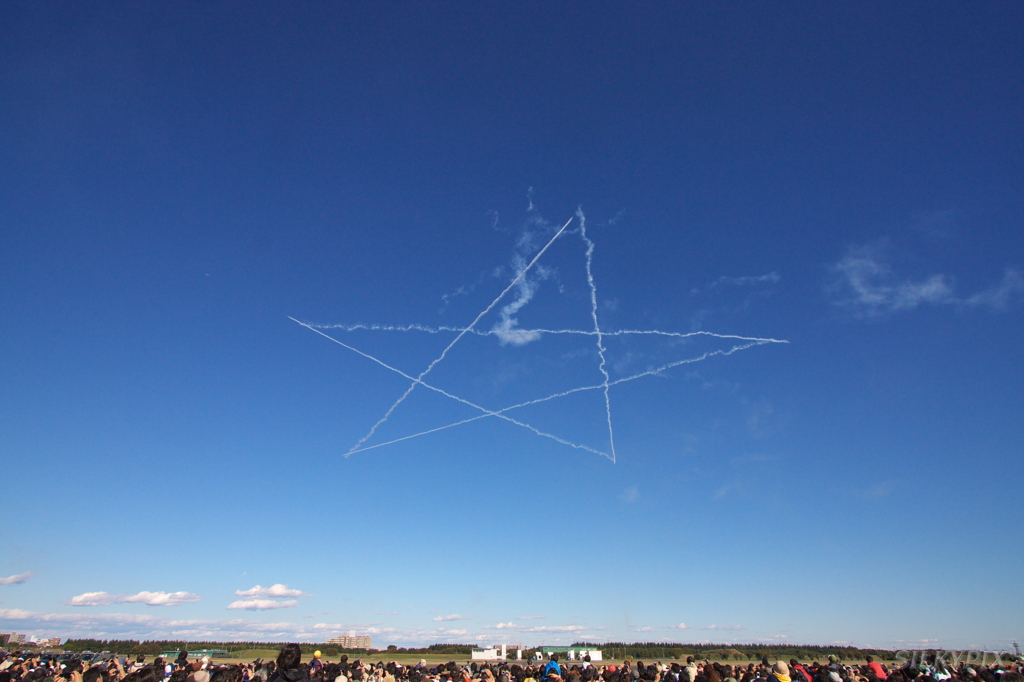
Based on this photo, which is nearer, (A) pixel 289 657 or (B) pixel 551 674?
(A) pixel 289 657

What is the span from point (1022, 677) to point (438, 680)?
69.7ft

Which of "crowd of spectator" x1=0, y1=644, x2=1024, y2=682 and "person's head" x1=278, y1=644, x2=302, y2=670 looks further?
"crowd of spectator" x1=0, y1=644, x2=1024, y2=682

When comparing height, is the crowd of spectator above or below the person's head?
below

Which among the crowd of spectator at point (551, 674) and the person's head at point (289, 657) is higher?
the person's head at point (289, 657)

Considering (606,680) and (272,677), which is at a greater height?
(272,677)

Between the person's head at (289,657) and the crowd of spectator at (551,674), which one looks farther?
the crowd of spectator at (551,674)

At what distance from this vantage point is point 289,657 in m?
9.14

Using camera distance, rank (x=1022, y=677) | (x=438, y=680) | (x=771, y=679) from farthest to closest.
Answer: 1. (x=438, y=680)
2. (x=1022, y=677)
3. (x=771, y=679)

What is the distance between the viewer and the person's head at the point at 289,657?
9.00m

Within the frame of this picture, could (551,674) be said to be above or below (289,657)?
below

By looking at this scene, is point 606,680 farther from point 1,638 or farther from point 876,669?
point 1,638

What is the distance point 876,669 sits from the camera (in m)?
20.9

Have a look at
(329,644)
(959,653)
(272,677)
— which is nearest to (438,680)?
(272,677)

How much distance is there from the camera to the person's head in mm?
9000
